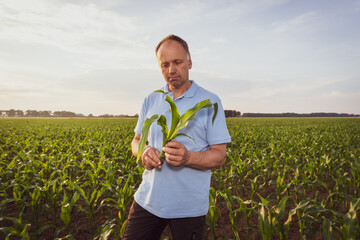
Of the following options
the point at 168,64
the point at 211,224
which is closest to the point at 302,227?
the point at 211,224

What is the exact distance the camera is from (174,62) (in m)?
1.58

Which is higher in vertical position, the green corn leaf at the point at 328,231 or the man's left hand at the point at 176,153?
the man's left hand at the point at 176,153

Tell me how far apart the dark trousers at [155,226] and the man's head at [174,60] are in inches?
42.3

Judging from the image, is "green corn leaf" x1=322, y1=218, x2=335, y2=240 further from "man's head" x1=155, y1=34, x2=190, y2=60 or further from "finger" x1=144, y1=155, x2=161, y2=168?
"man's head" x1=155, y1=34, x2=190, y2=60

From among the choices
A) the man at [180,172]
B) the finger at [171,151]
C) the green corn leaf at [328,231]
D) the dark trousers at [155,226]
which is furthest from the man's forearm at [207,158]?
the green corn leaf at [328,231]

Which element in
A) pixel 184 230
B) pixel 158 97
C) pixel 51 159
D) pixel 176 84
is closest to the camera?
pixel 184 230

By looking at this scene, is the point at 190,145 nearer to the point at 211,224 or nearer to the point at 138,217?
the point at 138,217

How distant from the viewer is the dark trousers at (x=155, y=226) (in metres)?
1.55

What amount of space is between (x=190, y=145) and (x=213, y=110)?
327mm

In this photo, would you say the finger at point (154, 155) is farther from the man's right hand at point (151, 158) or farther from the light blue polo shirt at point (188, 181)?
the light blue polo shirt at point (188, 181)

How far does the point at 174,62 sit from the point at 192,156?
0.73m

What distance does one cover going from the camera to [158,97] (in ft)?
6.16

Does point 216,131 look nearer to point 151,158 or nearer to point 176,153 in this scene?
point 176,153

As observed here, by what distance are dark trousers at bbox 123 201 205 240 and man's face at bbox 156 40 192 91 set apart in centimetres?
108
